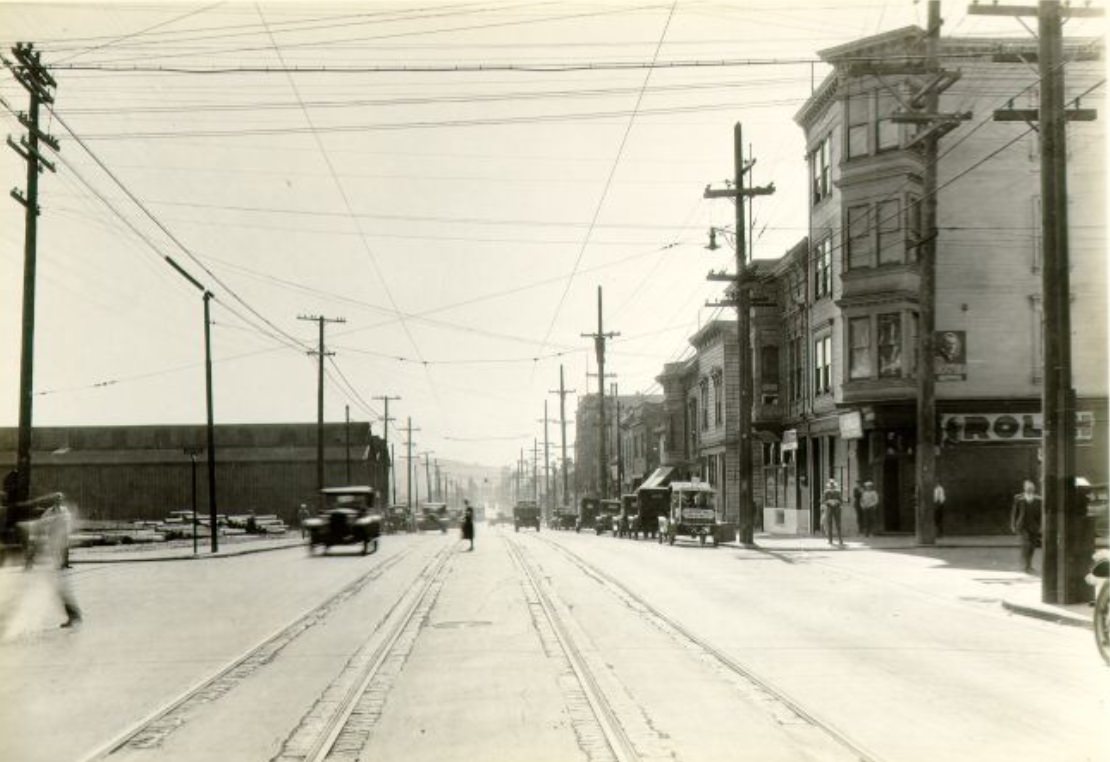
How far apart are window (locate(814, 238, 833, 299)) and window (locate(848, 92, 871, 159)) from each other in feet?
11.1

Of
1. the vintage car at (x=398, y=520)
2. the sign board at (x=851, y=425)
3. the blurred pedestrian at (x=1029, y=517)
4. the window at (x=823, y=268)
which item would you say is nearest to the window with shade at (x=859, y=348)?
the sign board at (x=851, y=425)

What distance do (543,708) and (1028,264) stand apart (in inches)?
1296

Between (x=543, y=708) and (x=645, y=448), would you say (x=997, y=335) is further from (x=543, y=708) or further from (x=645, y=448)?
(x=645, y=448)

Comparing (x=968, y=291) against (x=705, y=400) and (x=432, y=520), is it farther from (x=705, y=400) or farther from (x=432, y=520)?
(x=432, y=520)

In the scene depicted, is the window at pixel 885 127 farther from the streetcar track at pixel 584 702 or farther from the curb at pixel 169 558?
the streetcar track at pixel 584 702

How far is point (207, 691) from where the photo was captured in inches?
417

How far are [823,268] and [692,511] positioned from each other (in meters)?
9.68

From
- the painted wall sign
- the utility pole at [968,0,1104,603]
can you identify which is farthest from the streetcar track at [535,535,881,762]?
the painted wall sign

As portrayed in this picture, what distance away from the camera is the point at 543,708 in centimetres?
942

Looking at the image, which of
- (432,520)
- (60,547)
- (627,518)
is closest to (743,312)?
(627,518)

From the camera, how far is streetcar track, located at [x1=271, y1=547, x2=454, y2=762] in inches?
317

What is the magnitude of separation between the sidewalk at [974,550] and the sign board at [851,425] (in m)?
3.22

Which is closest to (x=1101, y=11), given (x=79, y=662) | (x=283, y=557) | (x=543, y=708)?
(x=543, y=708)

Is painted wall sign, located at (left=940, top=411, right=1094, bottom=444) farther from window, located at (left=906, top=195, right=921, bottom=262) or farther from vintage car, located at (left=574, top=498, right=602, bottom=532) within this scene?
vintage car, located at (left=574, top=498, right=602, bottom=532)
